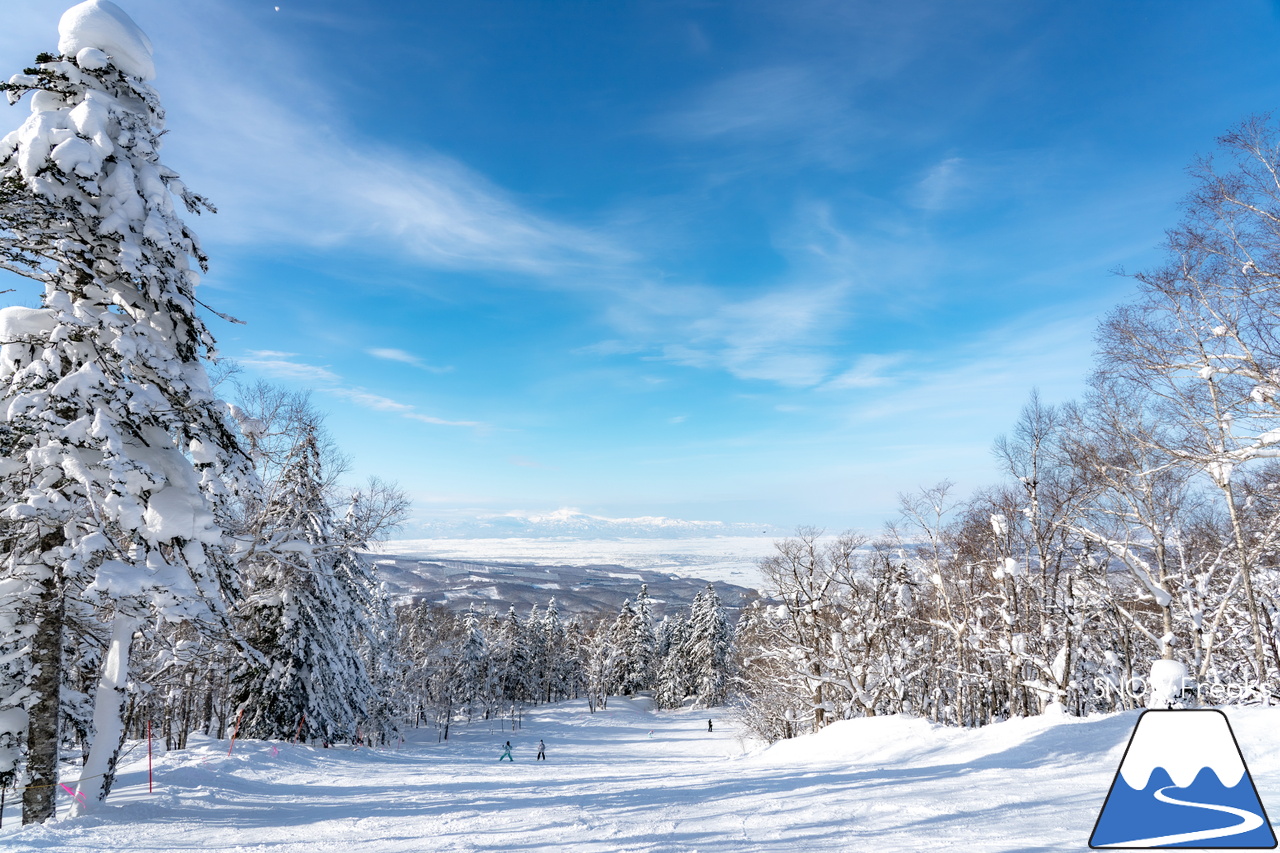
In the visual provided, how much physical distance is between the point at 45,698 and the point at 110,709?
2.85ft

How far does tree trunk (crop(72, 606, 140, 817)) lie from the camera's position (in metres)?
8.03

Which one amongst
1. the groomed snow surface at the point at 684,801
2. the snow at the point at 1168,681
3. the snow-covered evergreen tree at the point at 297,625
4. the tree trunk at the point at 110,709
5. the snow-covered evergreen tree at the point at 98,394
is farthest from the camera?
the snow-covered evergreen tree at the point at 297,625

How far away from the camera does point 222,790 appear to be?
9.90 meters

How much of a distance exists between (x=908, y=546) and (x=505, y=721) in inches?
1719

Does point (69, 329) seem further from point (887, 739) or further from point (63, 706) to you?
point (887, 739)

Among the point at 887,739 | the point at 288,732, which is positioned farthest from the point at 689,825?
A: the point at 288,732

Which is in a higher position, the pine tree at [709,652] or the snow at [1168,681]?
the snow at [1168,681]

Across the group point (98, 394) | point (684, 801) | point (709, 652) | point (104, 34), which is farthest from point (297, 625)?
point (709, 652)

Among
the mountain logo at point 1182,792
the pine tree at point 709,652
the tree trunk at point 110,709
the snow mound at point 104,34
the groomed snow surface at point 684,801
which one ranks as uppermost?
the snow mound at point 104,34

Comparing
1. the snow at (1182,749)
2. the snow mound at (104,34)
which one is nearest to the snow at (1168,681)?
the snow at (1182,749)

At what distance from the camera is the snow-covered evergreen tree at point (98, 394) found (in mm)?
7094

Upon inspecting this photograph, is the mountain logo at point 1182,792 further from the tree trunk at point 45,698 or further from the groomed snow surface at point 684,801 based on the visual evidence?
the tree trunk at point 45,698

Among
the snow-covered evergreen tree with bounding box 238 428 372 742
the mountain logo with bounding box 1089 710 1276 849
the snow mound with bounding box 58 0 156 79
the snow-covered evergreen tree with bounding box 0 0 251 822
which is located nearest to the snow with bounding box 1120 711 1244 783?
the mountain logo with bounding box 1089 710 1276 849

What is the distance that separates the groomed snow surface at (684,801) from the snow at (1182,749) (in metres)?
4.13
